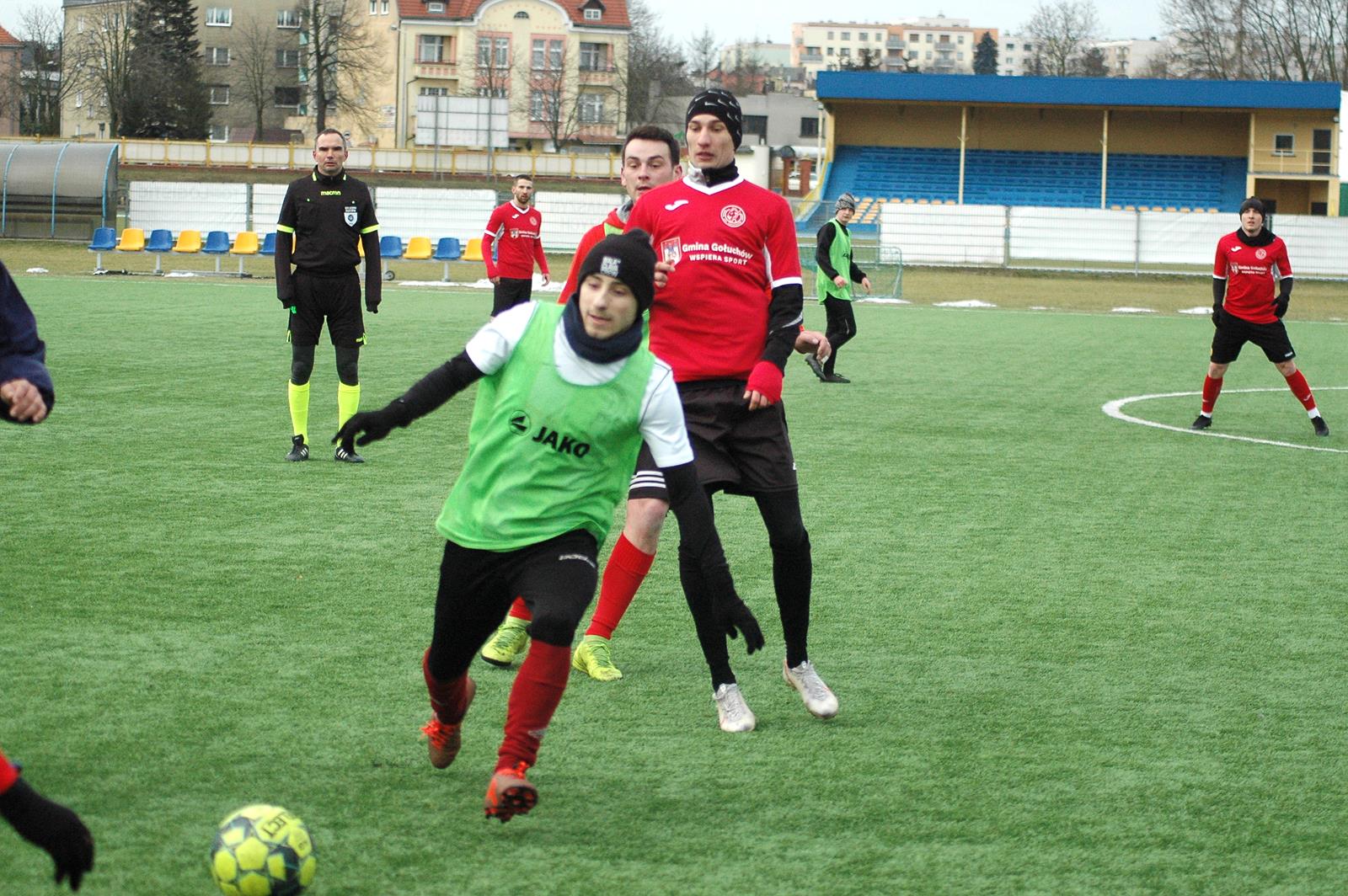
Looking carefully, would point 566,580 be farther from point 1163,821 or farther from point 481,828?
point 1163,821

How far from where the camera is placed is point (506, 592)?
13.7 feet

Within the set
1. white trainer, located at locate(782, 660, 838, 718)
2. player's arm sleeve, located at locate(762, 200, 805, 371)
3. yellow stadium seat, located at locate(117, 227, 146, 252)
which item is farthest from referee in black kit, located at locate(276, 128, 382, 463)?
yellow stadium seat, located at locate(117, 227, 146, 252)

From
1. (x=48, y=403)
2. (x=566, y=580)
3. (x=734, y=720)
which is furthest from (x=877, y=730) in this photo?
(x=48, y=403)

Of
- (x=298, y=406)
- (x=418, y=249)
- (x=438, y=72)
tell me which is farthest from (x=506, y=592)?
(x=438, y=72)

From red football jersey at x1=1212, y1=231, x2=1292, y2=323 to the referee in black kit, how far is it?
7393 millimetres

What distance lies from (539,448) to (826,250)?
44.5 feet

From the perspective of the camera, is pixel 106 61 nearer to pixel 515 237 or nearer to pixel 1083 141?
pixel 1083 141

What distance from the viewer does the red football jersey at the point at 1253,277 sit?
42.9ft

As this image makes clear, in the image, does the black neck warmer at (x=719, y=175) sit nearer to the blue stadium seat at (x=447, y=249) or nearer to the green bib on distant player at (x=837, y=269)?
the green bib on distant player at (x=837, y=269)

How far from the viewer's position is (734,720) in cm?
495

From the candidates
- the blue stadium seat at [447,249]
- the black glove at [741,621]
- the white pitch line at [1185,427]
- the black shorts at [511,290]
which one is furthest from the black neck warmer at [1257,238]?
the blue stadium seat at [447,249]

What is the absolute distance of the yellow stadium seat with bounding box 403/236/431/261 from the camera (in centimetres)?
3606

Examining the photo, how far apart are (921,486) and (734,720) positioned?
5.24 metres

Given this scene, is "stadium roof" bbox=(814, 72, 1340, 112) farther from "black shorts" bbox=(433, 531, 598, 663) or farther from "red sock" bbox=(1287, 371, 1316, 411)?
"black shorts" bbox=(433, 531, 598, 663)
